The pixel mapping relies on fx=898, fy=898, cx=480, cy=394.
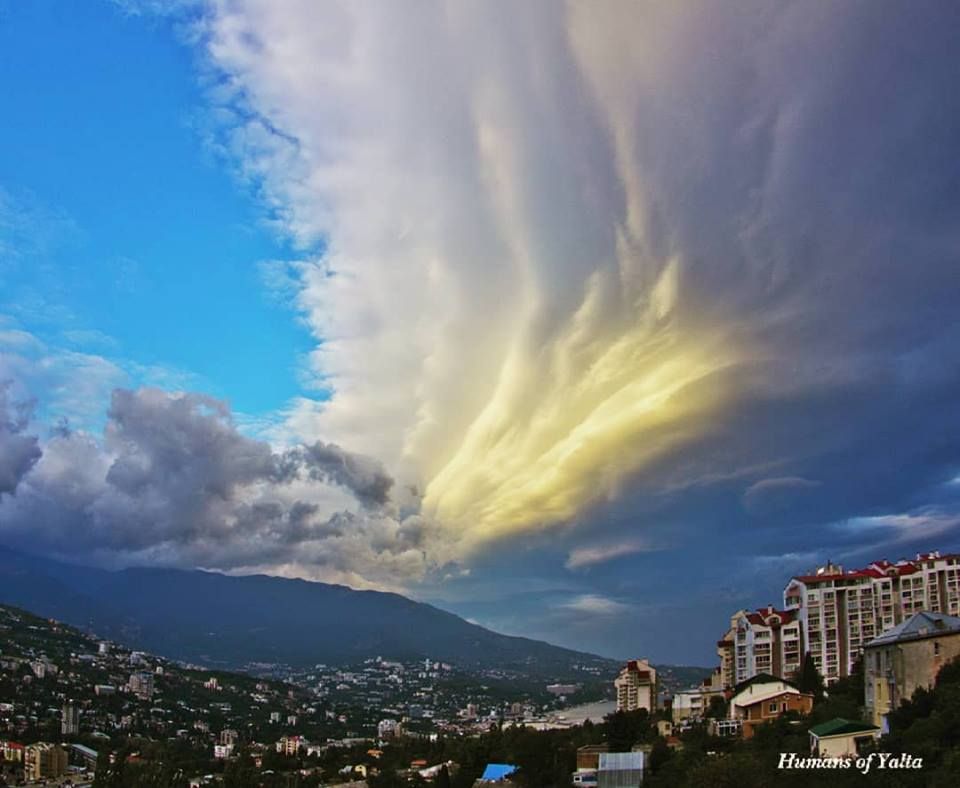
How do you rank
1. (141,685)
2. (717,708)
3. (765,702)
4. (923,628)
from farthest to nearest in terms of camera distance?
(141,685)
(717,708)
(765,702)
(923,628)

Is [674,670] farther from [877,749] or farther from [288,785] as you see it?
[877,749]

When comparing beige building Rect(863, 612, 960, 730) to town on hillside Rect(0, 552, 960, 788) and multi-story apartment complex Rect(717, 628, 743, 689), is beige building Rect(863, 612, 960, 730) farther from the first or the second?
multi-story apartment complex Rect(717, 628, 743, 689)

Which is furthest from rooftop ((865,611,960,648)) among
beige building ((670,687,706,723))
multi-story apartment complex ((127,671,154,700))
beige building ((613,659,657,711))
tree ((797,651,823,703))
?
multi-story apartment complex ((127,671,154,700))

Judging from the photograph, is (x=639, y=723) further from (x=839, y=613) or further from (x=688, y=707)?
(x=839, y=613)

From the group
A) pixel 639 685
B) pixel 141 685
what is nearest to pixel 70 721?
pixel 141 685

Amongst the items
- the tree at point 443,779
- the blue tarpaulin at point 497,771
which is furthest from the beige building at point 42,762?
the blue tarpaulin at point 497,771

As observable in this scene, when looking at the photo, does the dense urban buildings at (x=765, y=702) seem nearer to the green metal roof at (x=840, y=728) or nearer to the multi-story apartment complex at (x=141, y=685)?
the green metal roof at (x=840, y=728)
